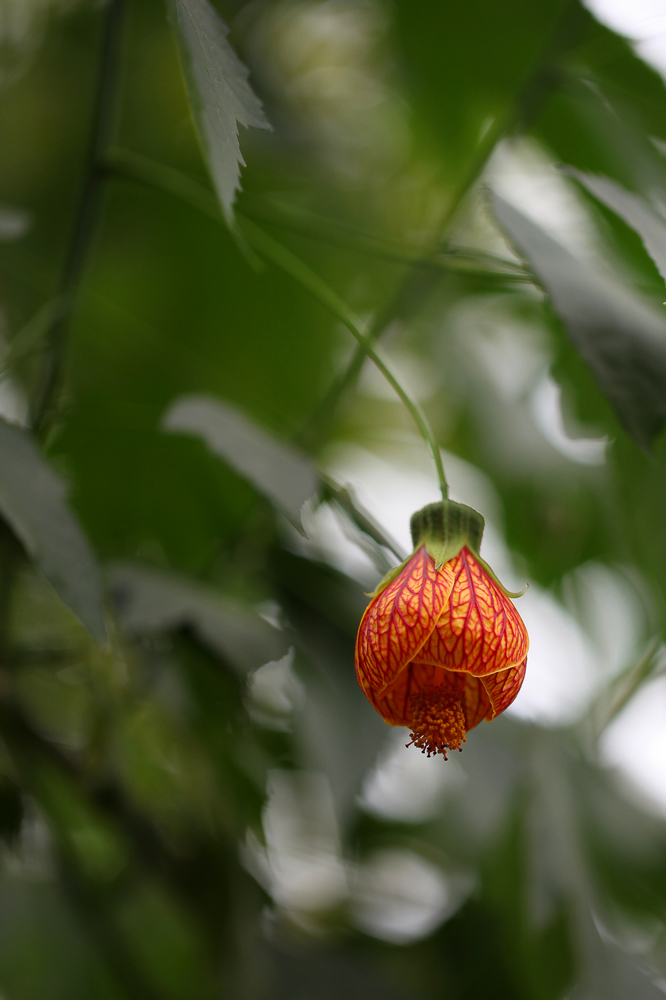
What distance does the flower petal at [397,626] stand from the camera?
403 mm

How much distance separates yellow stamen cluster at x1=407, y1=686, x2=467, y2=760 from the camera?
1.40 feet

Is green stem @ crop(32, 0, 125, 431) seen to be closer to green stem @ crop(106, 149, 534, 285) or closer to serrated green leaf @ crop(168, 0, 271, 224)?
green stem @ crop(106, 149, 534, 285)

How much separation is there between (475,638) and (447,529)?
8cm

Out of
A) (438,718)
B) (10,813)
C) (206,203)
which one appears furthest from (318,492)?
(10,813)

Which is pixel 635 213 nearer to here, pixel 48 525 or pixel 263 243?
pixel 263 243

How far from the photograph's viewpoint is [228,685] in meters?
0.63

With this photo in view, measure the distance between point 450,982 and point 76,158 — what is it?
3.08ft

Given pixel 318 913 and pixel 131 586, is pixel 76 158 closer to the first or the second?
pixel 131 586

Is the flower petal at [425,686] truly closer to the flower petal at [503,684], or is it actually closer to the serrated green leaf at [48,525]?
the flower petal at [503,684]

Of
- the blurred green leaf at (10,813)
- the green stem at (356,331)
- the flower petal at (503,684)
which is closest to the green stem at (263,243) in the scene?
the green stem at (356,331)

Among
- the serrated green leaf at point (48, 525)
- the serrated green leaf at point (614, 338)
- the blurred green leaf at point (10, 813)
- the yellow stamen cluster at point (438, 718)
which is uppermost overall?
the serrated green leaf at point (614, 338)

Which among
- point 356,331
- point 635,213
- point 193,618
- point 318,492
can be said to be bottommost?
point 193,618

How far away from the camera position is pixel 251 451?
482 millimetres

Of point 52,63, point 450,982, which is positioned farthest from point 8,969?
point 52,63
